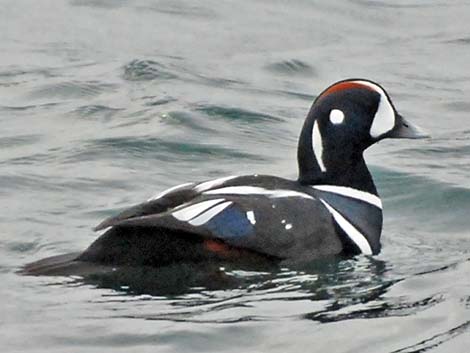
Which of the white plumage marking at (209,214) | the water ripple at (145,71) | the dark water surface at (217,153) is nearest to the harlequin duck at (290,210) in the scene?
the white plumage marking at (209,214)

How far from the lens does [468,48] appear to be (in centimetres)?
1777

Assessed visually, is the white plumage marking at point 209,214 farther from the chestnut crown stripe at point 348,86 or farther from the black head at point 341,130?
the chestnut crown stripe at point 348,86

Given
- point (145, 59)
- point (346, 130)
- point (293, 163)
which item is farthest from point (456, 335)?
point (145, 59)

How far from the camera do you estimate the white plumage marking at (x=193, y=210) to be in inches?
377

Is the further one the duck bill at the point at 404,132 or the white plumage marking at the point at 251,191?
the duck bill at the point at 404,132

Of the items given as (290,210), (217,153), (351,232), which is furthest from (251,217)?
(217,153)

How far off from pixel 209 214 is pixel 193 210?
9cm

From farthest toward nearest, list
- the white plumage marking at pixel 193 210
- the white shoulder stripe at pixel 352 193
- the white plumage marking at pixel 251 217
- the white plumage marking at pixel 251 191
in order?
the white shoulder stripe at pixel 352 193, the white plumage marking at pixel 251 191, the white plumage marking at pixel 251 217, the white plumage marking at pixel 193 210

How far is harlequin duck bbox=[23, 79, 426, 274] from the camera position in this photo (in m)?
9.65

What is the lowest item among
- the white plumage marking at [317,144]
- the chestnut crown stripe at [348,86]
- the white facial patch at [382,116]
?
the white plumage marking at [317,144]

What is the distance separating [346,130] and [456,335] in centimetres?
214

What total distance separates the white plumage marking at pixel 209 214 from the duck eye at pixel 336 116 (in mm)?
1144

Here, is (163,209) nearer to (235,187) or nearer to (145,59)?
(235,187)

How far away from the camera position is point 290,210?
9.91 meters
